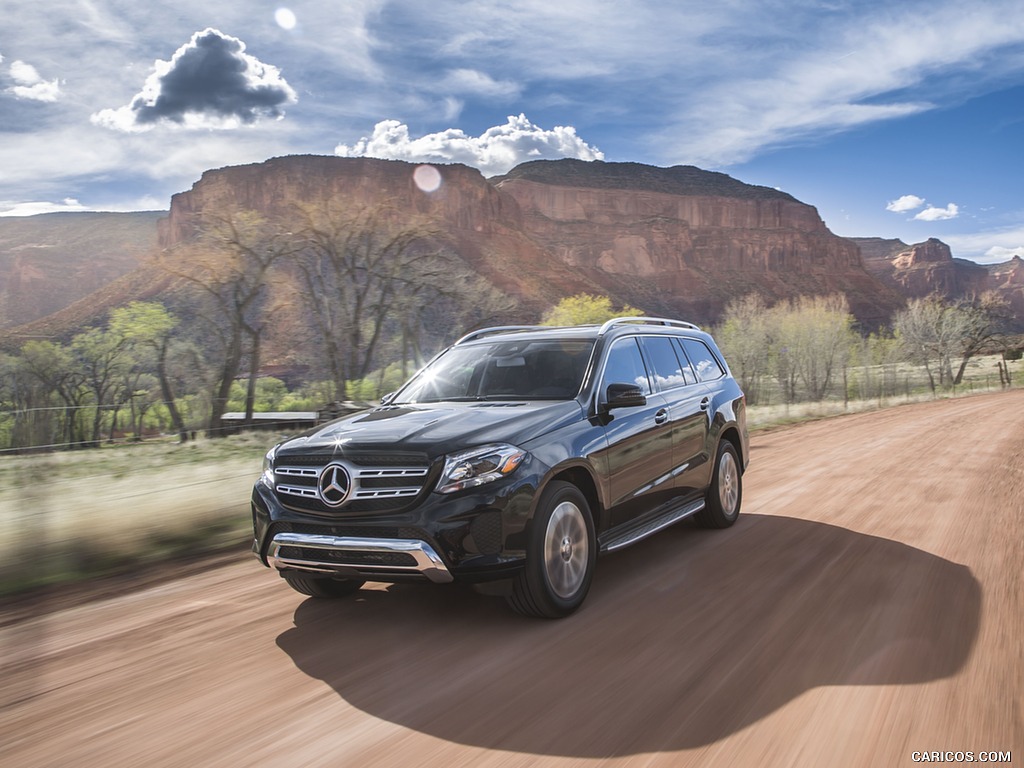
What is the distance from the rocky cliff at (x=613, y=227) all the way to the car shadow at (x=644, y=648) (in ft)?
310

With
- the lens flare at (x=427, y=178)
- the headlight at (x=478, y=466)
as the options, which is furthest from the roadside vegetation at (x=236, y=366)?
the lens flare at (x=427, y=178)

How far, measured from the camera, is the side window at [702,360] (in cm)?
721

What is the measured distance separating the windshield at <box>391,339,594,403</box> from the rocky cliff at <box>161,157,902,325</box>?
93.7 m

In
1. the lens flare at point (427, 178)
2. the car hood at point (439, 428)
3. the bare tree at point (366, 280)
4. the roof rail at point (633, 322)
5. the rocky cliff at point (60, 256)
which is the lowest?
the car hood at point (439, 428)

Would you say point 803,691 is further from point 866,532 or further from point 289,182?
point 289,182

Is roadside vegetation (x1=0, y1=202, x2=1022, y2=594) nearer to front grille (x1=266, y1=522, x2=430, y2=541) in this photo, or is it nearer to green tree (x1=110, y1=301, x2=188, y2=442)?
green tree (x1=110, y1=301, x2=188, y2=442)

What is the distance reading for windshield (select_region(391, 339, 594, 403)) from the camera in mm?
5438

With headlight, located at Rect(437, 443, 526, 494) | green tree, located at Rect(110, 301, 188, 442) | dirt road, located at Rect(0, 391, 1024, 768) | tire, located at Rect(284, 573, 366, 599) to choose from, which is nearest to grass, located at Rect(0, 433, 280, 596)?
dirt road, located at Rect(0, 391, 1024, 768)

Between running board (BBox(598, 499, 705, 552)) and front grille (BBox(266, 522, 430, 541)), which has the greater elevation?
front grille (BBox(266, 522, 430, 541))

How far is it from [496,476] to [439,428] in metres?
0.52

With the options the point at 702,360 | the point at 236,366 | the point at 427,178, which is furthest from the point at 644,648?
the point at 427,178

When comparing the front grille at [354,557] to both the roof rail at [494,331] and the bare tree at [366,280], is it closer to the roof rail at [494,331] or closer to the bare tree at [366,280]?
the roof rail at [494,331]

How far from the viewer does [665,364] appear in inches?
258

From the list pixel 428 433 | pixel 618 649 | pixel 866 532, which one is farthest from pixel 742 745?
pixel 866 532
